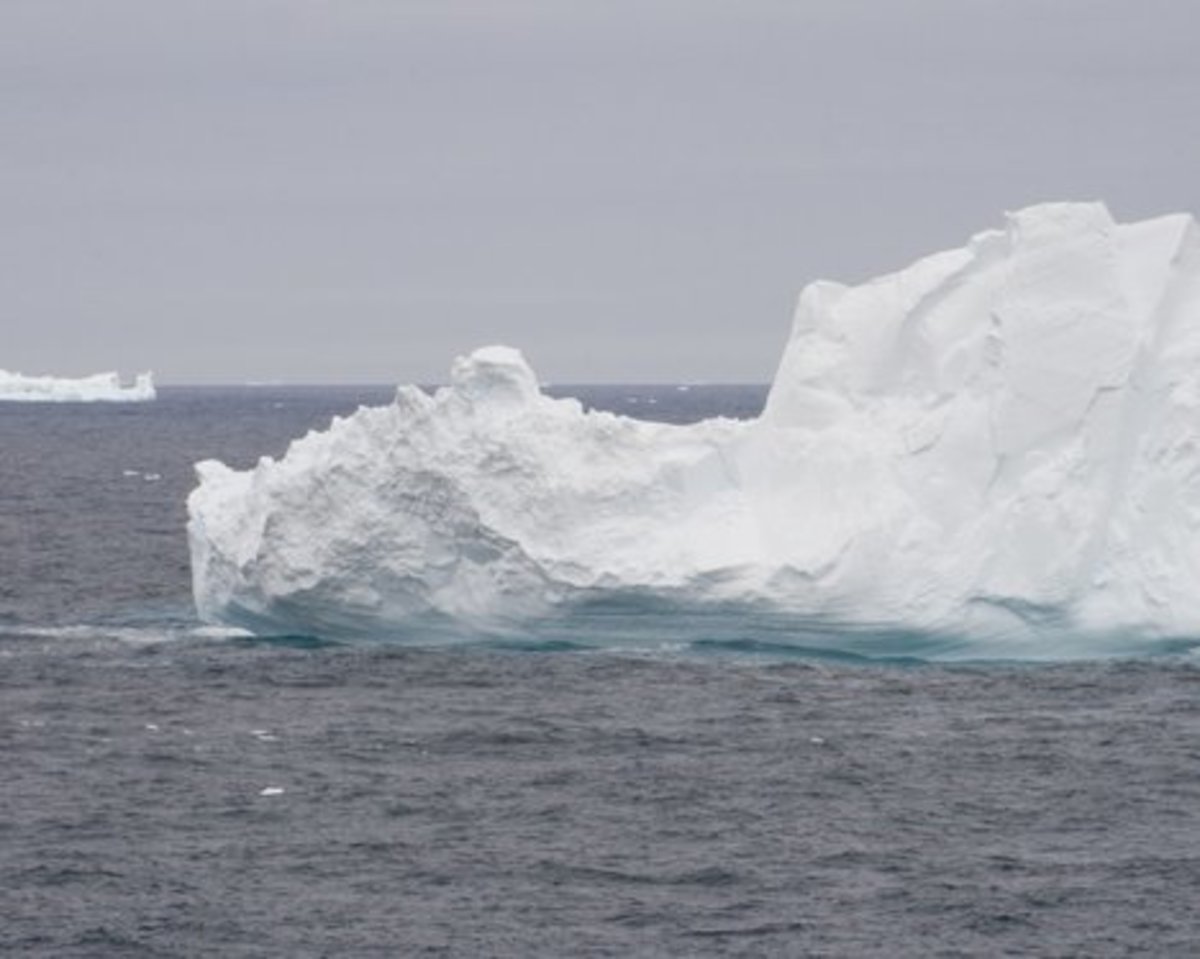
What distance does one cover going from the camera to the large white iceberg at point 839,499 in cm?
2870

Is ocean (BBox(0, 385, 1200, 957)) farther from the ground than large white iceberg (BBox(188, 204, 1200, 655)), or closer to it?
closer to it

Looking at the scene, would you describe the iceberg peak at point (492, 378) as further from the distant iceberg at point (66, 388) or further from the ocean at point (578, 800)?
the distant iceberg at point (66, 388)

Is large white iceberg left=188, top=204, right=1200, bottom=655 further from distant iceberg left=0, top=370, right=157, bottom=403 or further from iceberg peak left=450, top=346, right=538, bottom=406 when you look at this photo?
distant iceberg left=0, top=370, right=157, bottom=403

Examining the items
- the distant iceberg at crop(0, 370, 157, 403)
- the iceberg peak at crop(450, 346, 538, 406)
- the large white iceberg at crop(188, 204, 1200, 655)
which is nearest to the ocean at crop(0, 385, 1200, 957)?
the large white iceberg at crop(188, 204, 1200, 655)

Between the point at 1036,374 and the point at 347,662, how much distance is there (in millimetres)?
8120

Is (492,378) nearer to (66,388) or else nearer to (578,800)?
(578,800)

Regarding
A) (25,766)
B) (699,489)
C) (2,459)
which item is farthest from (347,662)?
(2,459)

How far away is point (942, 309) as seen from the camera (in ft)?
101

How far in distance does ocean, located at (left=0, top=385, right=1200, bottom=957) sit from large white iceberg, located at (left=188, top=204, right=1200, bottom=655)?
0.71 meters

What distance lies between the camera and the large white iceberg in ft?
94.2

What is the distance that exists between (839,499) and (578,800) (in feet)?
24.5

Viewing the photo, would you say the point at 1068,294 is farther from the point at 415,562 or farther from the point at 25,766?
the point at 25,766

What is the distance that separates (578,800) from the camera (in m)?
22.9

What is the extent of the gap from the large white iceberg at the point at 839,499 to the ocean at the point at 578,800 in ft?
2.33
